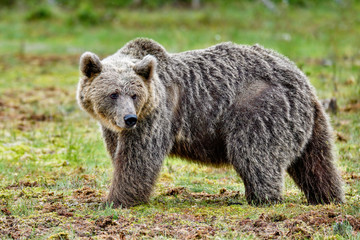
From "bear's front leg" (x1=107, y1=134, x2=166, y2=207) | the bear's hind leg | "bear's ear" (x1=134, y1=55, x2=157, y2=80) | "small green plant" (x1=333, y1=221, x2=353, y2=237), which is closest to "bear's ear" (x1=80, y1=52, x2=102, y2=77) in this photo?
"bear's ear" (x1=134, y1=55, x2=157, y2=80)

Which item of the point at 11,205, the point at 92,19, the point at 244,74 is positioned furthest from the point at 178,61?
the point at 92,19

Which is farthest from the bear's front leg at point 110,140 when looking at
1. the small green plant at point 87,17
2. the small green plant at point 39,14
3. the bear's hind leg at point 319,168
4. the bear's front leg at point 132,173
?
the small green plant at point 39,14

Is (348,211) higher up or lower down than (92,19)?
lower down

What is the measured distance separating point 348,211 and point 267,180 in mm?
1243

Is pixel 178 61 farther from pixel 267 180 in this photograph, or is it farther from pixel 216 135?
pixel 267 180

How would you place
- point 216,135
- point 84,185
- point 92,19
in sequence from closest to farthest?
point 216,135 → point 84,185 → point 92,19

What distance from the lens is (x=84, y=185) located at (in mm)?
7461

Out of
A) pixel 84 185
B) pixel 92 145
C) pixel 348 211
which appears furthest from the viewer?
pixel 92 145

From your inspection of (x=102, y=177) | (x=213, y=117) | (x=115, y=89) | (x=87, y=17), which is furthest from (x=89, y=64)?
(x=87, y=17)

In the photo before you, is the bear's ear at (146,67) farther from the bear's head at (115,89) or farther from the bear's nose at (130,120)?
the bear's nose at (130,120)

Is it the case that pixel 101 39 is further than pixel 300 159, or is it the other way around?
pixel 101 39

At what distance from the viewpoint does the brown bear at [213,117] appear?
21.1 ft

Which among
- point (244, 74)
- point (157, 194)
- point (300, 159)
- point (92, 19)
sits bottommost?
point (157, 194)

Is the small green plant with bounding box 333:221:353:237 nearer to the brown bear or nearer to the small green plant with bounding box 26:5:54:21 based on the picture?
the brown bear
